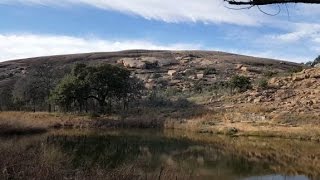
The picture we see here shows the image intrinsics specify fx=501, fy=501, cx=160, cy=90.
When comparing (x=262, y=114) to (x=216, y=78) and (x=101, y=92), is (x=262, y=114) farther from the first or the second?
(x=216, y=78)

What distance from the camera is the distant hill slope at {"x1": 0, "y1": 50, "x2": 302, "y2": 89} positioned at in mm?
114494

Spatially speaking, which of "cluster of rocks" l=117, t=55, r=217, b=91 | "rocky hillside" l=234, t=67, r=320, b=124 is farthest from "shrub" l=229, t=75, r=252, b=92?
"cluster of rocks" l=117, t=55, r=217, b=91

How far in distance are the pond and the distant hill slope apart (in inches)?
2492

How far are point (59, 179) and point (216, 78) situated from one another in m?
Answer: 103

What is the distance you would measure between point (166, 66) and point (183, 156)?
105 metres

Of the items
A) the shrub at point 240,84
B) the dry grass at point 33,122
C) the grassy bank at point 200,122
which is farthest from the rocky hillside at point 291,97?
the dry grass at point 33,122

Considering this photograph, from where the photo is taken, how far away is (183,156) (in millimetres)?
30344

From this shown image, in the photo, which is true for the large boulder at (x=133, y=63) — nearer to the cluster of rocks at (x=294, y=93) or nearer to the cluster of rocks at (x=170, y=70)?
the cluster of rocks at (x=170, y=70)

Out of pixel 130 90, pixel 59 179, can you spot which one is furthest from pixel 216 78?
pixel 59 179

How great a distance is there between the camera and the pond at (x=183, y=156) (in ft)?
60.5

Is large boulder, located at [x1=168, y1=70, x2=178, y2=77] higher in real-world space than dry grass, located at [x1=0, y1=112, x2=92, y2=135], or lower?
higher

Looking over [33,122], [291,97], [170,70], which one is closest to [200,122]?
[291,97]

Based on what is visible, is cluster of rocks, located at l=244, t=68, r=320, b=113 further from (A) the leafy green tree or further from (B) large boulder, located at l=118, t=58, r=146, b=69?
(B) large boulder, located at l=118, t=58, r=146, b=69

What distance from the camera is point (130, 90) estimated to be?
69.5 metres
